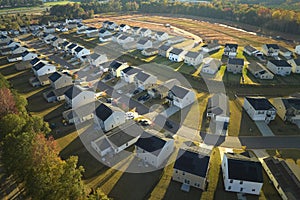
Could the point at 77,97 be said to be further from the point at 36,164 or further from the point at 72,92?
the point at 36,164

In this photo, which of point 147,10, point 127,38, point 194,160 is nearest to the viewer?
point 194,160

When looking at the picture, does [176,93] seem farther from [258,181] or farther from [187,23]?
[187,23]

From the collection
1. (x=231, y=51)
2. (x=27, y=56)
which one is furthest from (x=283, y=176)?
(x=27, y=56)

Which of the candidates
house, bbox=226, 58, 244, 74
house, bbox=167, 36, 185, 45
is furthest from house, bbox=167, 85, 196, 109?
house, bbox=167, 36, 185, 45

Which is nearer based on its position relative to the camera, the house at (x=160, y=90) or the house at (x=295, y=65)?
the house at (x=160, y=90)

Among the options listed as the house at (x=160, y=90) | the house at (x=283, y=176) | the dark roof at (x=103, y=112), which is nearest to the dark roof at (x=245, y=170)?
the house at (x=283, y=176)

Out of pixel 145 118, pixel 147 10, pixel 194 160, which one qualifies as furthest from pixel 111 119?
pixel 147 10

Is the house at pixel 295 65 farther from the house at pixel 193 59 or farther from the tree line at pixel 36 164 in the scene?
the tree line at pixel 36 164

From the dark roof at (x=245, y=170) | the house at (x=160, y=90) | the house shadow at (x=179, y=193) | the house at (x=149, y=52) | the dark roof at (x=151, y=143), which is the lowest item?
the house shadow at (x=179, y=193)
